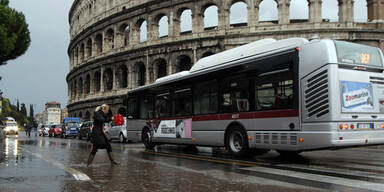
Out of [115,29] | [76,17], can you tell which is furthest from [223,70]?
[76,17]

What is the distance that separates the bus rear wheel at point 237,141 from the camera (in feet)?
35.9

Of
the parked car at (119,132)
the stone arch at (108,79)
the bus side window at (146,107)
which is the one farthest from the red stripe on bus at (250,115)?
the stone arch at (108,79)

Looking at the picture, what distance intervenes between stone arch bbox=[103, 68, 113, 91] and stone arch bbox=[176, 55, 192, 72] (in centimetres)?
1025

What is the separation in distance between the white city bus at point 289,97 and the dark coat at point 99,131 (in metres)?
3.98

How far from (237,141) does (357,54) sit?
13.8 ft

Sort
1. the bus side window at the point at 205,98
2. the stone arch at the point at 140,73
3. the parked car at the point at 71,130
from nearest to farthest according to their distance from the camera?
the bus side window at the point at 205,98
the parked car at the point at 71,130
the stone arch at the point at 140,73

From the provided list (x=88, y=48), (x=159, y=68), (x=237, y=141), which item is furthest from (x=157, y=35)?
(x=237, y=141)

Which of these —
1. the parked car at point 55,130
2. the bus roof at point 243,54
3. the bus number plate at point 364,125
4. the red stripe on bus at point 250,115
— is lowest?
the parked car at point 55,130

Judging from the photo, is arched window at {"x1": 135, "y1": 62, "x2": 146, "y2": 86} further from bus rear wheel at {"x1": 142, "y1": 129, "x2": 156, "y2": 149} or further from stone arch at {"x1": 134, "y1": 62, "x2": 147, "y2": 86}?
bus rear wheel at {"x1": 142, "y1": 129, "x2": 156, "y2": 149}

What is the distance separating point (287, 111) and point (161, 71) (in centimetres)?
2759

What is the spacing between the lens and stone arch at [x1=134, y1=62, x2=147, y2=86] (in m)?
36.9

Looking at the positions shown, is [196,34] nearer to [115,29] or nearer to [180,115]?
[115,29]

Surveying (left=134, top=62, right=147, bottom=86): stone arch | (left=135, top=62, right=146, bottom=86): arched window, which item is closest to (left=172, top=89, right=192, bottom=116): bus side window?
(left=134, top=62, right=147, bottom=86): stone arch

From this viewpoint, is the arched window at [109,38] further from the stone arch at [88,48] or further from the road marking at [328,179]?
the road marking at [328,179]
